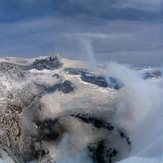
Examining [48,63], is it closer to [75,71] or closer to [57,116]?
[75,71]

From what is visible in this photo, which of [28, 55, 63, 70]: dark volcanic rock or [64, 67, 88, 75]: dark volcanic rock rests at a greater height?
[28, 55, 63, 70]: dark volcanic rock

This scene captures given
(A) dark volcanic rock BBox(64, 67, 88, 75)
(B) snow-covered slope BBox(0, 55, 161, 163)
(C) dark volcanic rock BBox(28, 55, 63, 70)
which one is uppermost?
(C) dark volcanic rock BBox(28, 55, 63, 70)

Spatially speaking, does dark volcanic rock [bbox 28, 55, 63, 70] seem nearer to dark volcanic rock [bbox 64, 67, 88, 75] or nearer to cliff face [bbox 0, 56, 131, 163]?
cliff face [bbox 0, 56, 131, 163]

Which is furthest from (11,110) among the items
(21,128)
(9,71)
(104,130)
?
(104,130)

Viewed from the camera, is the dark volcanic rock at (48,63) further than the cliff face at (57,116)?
Yes

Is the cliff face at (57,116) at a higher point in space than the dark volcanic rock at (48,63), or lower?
lower

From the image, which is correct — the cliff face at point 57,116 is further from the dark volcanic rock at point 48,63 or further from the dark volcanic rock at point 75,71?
the dark volcanic rock at point 48,63

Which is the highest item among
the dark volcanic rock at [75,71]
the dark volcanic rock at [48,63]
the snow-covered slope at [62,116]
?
the dark volcanic rock at [48,63]
